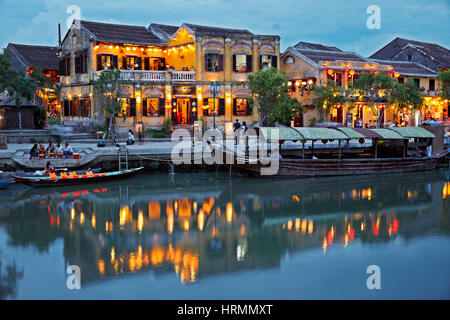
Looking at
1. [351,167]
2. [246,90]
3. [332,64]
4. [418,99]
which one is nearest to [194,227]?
[351,167]

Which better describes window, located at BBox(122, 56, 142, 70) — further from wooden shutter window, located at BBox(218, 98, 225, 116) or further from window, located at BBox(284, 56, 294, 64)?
window, located at BBox(284, 56, 294, 64)

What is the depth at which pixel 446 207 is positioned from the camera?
20.4m

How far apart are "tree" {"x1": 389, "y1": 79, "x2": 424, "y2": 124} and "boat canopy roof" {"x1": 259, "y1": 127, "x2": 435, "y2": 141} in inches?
348

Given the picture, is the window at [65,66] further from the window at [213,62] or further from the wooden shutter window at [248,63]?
the wooden shutter window at [248,63]

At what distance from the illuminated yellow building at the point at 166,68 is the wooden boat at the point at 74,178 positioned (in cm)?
1096

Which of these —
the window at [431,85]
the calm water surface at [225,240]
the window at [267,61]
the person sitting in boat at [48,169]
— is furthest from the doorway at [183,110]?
the window at [431,85]

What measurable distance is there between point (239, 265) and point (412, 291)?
4.24 m

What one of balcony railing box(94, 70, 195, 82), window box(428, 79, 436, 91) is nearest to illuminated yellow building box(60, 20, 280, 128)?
balcony railing box(94, 70, 195, 82)

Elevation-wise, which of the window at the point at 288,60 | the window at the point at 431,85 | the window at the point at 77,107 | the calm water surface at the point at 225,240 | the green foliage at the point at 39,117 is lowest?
the calm water surface at the point at 225,240

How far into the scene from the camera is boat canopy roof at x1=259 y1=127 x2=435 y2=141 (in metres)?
25.4

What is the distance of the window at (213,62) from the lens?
36.8 metres

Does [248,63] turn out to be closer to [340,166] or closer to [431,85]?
[340,166]

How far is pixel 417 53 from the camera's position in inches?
1982
